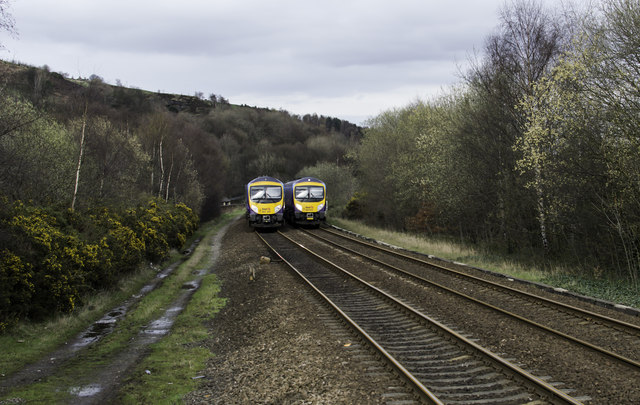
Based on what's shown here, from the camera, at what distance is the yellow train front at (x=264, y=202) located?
29000mm

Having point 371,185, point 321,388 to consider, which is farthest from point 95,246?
point 371,185

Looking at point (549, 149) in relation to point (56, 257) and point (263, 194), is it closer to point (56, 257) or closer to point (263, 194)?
point (56, 257)

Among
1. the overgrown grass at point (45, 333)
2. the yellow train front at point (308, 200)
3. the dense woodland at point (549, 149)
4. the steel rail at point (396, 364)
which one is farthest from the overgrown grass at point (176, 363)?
the yellow train front at point (308, 200)

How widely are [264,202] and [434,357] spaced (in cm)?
2293

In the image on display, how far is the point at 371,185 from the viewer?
36.8m

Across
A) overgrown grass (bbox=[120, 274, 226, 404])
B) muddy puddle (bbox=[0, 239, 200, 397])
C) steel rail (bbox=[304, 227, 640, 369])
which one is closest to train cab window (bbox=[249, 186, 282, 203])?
muddy puddle (bbox=[0, 239, 200, 397])

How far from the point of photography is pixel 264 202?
95.1ft

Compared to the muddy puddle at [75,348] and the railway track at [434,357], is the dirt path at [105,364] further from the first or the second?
the railway track at [434,357]

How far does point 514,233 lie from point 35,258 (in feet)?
57.1

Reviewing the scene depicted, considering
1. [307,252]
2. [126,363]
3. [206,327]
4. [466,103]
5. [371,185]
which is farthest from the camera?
[371,185]

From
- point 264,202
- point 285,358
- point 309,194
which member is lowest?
point 285,358

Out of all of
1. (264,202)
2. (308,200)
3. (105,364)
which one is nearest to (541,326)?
(105,364)

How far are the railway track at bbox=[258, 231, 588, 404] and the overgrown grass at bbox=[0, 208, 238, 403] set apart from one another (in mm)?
3003

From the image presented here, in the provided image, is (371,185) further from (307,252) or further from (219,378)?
(219,378)
